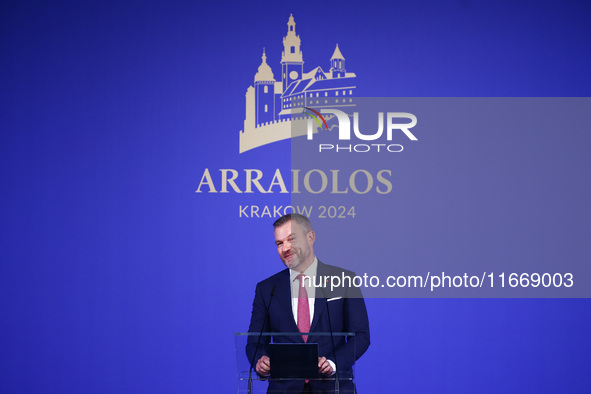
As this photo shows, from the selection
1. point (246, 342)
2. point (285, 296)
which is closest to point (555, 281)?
point (285, 296)

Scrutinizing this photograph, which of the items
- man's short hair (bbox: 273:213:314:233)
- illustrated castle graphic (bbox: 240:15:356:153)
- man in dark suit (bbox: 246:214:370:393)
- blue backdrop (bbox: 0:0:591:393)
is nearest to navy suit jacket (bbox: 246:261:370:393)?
man in dark suit (bbox: 246:214:370:393)

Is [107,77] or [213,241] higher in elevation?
[107,77]

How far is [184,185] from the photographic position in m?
4.77

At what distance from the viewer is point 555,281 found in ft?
15.7

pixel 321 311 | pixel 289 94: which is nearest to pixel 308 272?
pixel 321 311

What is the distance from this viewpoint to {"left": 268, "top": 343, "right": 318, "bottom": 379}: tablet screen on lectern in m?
2.72

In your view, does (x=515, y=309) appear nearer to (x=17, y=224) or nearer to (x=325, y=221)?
(x=325, y=221)

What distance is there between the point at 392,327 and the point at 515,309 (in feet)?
2.93

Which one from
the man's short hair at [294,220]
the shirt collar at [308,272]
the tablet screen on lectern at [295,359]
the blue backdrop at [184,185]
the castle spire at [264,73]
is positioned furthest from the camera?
the castle spire at [264,73]

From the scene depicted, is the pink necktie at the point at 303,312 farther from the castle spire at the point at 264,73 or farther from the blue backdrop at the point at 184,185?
the castle spire at the point at 264,73

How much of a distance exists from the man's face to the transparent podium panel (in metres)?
0.47

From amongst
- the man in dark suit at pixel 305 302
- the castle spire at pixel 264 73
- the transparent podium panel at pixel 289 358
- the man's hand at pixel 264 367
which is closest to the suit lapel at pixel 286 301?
the man in dark suit at pixel 305 302

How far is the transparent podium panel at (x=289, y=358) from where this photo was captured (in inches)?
107

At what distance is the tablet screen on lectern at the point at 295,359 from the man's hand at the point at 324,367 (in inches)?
2.3
